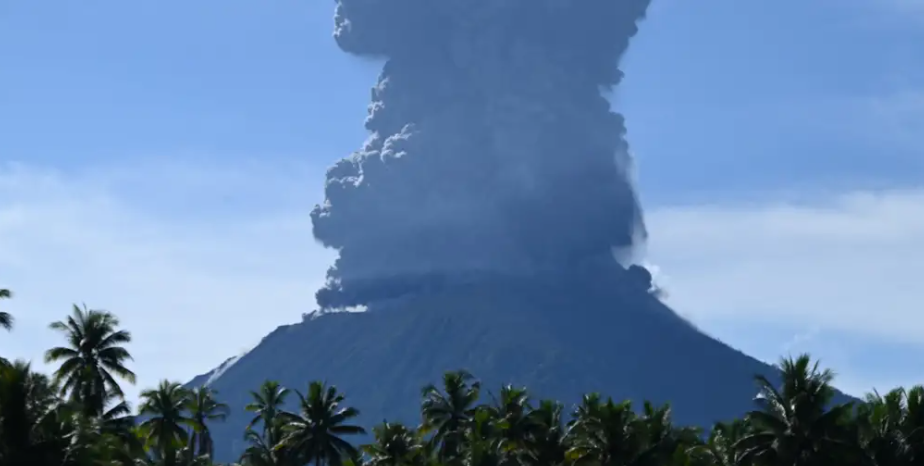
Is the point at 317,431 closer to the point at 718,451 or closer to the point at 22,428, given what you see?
the point at 718,451

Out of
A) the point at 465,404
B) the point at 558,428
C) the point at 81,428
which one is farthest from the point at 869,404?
the point at 81,428

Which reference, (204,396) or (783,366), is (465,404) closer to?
(204,396)

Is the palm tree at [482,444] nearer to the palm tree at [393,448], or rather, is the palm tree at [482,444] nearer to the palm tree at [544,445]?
the palm tree at [544,445]

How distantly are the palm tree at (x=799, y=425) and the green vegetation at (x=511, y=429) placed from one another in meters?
0.05

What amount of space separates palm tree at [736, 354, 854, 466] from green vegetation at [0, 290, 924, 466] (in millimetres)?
49

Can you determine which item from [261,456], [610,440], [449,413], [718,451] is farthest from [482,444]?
[261,456]

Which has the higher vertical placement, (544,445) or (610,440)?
(544,445)

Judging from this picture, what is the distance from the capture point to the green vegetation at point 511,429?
75.4m

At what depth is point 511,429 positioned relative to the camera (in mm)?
92125

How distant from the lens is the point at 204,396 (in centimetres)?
10606

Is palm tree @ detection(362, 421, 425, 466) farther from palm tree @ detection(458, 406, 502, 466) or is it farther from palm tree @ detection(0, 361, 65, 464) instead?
palm tree @ detection(0, 361, 65, 464)

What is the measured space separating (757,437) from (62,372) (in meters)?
39.3

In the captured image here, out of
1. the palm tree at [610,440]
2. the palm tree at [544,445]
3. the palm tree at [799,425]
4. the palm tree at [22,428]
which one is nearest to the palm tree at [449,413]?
the palm tree at [544,445]

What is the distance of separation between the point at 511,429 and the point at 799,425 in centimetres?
2171
